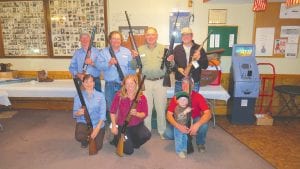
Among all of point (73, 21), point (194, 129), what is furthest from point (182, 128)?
point (73, 21)

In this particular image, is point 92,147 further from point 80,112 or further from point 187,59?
point 187,59

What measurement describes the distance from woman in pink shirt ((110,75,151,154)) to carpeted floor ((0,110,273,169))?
9.4 inches

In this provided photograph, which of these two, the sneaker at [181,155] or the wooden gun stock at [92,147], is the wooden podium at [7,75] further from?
the sneaker at [181,155]

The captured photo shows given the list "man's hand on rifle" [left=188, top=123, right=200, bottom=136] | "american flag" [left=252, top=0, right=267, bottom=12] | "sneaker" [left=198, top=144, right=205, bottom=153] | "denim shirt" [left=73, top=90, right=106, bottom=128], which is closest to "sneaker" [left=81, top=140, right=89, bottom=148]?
"denim shirt" [left=73, top=90, right=106, bottom=128]

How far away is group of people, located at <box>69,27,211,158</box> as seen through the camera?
3.71 meters

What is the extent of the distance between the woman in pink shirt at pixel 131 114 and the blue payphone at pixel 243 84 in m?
2.03

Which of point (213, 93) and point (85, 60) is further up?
point (85, 60)

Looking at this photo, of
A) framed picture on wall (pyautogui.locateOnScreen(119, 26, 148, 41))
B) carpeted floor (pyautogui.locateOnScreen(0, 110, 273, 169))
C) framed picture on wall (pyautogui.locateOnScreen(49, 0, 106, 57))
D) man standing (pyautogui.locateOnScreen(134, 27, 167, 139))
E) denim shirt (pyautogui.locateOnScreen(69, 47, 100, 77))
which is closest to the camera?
carpeted floor (pyautogui.locateOnScreen(0, 110, 273, 169))

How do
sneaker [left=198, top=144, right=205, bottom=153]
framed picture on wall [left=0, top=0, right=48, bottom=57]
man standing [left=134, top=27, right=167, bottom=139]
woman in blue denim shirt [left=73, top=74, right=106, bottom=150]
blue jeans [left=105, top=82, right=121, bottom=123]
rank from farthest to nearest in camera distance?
framed picture on wall [left=0, top=0, right=48, bottom=57], blue jeans [left=105, top=82, right=121, bottom=123], man standing [left=134, top=27, right=167, bottom=139], sneaker [left=198, top=144, right=205, bottom=153], woman in blue denim shirt [left=73, top=74, right=106, bottom=150]

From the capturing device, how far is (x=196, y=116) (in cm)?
385

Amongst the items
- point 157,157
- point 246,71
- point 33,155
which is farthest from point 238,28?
point 33,155

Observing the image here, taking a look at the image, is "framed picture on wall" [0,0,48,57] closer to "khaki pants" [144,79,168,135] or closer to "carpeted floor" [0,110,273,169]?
"carpeted floor" [0,110,273,169]

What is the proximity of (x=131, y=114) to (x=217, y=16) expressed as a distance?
285 cm

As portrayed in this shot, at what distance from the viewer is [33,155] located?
3.79 m
